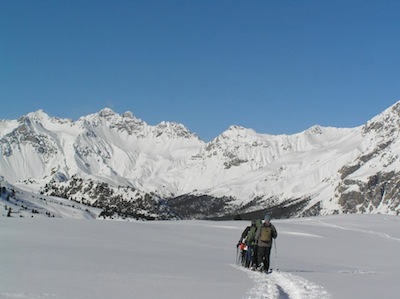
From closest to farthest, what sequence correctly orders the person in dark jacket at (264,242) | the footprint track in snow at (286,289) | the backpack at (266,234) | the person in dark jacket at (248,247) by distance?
the footprint track in snow at (286,289) < the person in dark jacket at (264,242) < the backpack at (266,234) < the person in dark jacket at (248,247)

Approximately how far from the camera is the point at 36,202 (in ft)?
538

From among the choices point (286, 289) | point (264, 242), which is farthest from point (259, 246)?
point (286, 289)

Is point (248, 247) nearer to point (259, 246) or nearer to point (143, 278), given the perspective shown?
point (259, 246)

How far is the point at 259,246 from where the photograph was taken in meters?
20.8

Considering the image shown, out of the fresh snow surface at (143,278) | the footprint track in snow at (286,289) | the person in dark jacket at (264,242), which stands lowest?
the footprint track in snow at (286,289)

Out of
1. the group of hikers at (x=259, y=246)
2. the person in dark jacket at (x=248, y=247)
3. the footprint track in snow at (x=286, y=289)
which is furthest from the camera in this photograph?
the person in dark jacket at (x=248, y=247)

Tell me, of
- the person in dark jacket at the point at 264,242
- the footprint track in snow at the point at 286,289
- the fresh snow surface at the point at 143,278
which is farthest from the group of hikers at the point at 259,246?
the footprint track in snow at the point at 286,289

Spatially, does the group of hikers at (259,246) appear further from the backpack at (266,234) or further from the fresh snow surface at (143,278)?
the fresh snow surface at (143,278)

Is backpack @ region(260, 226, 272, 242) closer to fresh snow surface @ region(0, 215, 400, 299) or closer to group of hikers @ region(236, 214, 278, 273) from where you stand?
group of hikers @ region(236, 214, 278, 273)

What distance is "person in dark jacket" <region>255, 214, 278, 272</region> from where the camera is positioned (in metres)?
20.3

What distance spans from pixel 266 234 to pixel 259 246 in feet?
1.99

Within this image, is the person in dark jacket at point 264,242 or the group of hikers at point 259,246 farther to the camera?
the group of hikers at point 259,246

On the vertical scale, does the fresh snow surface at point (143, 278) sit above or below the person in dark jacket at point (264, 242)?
below

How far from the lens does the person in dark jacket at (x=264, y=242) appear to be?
66.7 ft
